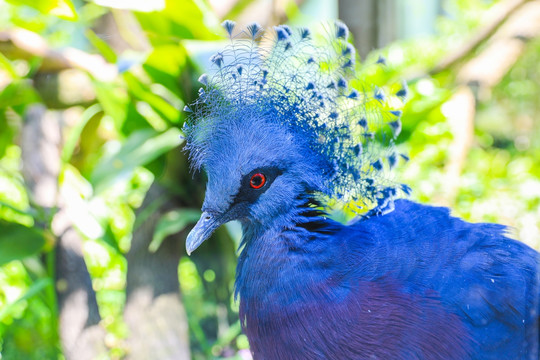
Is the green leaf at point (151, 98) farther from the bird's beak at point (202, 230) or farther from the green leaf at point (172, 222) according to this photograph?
the bird's beak at point (202, 230)

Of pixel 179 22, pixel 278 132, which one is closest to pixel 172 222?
pixel 179 22

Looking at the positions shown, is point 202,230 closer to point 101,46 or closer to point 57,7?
point 57,7

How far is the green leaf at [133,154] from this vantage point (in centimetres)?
153

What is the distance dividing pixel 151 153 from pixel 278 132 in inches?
29.7

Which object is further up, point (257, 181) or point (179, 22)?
point (257, 181)

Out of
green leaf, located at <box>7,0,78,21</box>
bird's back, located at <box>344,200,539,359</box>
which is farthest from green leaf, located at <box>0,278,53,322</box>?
bird's back, located at <box>344,200,539,359</box>

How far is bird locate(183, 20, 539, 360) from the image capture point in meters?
0.82

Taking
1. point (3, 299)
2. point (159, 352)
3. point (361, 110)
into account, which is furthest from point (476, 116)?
point (3, 299)

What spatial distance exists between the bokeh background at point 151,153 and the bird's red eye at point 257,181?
592mm

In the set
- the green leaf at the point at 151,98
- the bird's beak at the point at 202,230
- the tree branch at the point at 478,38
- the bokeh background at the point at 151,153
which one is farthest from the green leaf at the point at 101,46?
the tree branch at the point at 478,38

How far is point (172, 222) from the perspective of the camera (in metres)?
1.58

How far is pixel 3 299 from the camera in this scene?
6.11 ft

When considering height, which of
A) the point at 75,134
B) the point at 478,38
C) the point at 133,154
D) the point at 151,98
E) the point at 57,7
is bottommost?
the point at 75,134

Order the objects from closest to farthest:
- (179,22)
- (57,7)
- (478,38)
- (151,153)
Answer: (57,7)
(151,153)
(179,22)
(478,38)
